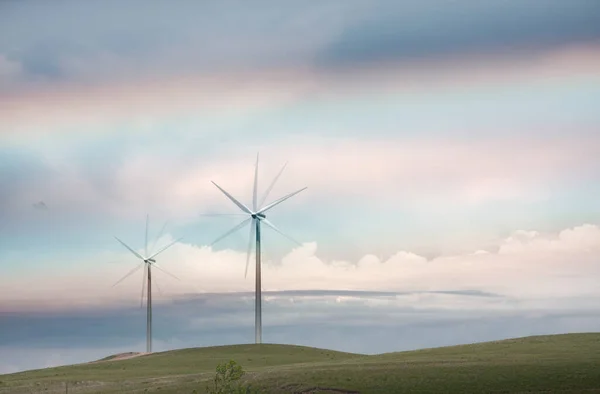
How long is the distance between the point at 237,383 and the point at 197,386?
16.5 feet

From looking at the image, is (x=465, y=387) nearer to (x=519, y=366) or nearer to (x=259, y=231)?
(x=519, y=366)

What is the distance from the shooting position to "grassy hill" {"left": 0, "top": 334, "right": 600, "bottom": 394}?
335ft

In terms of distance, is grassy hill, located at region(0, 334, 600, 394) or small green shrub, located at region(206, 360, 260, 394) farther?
grassy hill, located at region(0, 334, 600, 394)

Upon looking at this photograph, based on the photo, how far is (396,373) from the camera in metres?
108

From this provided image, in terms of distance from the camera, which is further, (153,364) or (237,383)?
(153,364)

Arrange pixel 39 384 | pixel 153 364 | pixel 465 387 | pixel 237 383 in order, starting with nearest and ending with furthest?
pixel 465 387
pixel 237 383
pixel 39 384
pixel 153 364

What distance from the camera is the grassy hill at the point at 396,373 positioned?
102000 mm

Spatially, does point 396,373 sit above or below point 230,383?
above

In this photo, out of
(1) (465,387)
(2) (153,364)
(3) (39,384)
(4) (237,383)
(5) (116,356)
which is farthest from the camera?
(5) (116,356)

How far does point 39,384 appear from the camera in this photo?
132m

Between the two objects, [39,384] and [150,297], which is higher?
[150,297]

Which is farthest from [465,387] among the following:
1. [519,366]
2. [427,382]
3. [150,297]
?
[150,297]

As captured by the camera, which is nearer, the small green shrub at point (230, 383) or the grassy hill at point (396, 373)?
the small green shrub at point (230, 383)

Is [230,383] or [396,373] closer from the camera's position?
[396,373]
